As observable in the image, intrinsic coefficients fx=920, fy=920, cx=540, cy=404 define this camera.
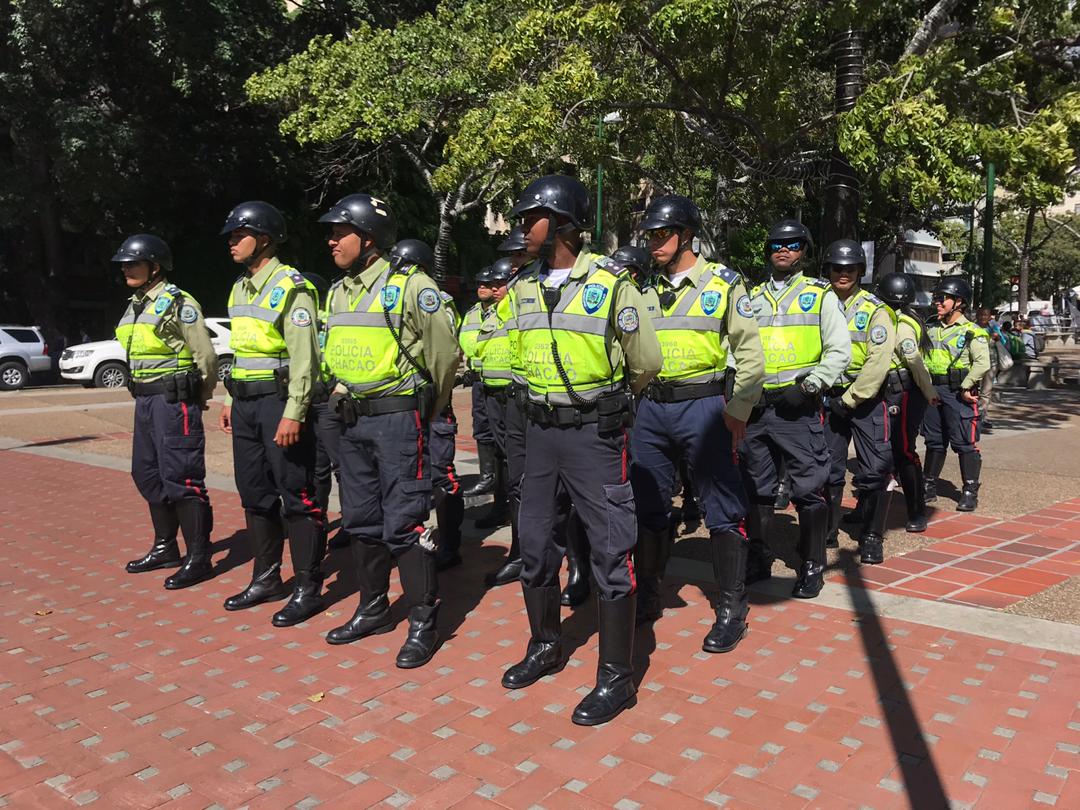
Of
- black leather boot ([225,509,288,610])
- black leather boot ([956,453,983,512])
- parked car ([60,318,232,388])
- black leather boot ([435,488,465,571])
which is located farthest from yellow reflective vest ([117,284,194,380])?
parked car ([60,318,232,388])

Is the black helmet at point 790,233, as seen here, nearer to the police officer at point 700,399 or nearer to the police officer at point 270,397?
the police officer at point 700,399

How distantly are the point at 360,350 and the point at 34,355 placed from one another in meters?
21.6

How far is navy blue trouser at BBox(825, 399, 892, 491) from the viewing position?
5938mm

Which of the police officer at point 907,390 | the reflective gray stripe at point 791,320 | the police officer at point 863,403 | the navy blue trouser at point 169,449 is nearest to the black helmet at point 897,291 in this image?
the police officer at point 907,390

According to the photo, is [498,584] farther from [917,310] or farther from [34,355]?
[34,355]

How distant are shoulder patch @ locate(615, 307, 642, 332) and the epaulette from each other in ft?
3.04

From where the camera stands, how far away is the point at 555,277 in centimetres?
393

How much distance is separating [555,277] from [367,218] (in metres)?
1.15

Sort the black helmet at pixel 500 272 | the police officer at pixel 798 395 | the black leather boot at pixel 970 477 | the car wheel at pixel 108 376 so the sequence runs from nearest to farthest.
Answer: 1. the police officer at pixel 798 395
2. the black helmet at pixel 500 272
3. the black leather boot at pixel 970 477
4. the car wheel at pixel 108 376

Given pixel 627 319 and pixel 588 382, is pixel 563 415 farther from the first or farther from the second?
pixel 627 319

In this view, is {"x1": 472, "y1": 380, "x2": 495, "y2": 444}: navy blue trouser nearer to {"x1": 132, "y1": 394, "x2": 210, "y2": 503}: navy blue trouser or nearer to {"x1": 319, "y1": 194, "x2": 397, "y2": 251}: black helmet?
{"x1": 132, "y1": 394, "x2": 210, "y2": 503}: navy blue trouser

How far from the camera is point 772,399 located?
202 inches

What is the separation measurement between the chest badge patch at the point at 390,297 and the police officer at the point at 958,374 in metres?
5.02

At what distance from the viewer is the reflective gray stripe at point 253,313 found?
16.3 feet
